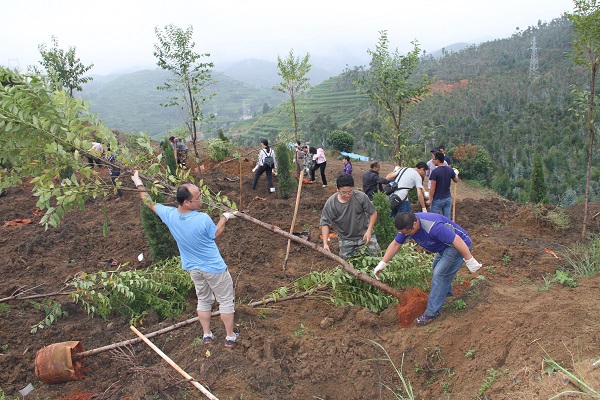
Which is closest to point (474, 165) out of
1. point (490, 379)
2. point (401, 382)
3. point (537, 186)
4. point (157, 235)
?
point (537, 186)

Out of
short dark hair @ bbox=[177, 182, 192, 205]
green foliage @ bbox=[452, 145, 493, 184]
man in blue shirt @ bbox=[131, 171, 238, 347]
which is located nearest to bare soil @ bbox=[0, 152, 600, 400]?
man in blue shirt @ bbox=[131, 171, 238, 347]

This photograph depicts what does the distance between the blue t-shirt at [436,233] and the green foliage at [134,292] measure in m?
3.12

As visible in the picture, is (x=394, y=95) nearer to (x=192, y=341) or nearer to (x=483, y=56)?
(x=192, y=341)

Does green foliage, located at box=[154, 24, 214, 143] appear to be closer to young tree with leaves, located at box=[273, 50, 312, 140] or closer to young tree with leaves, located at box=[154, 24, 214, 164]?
young tree with leaves, located at box=[154, 24, 214, 164]

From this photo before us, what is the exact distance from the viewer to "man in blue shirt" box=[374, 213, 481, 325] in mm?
3947

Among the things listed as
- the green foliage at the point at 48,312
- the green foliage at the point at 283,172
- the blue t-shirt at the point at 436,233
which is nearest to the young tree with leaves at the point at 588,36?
the blue t-shirt at the point at 436,233

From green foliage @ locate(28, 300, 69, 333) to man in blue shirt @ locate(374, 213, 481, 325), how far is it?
4132 millimetres

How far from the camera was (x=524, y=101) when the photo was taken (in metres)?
28.7

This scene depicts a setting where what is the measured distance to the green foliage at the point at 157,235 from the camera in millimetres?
6867

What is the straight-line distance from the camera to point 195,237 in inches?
155

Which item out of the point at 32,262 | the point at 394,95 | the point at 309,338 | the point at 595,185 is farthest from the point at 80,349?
the point at 595,185

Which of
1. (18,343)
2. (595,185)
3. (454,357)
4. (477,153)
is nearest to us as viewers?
(454,357)

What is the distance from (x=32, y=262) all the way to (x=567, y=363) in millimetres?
8285

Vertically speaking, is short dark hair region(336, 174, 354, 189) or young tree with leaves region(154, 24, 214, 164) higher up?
young tree with leaves region(154, 24, 214, 164)
